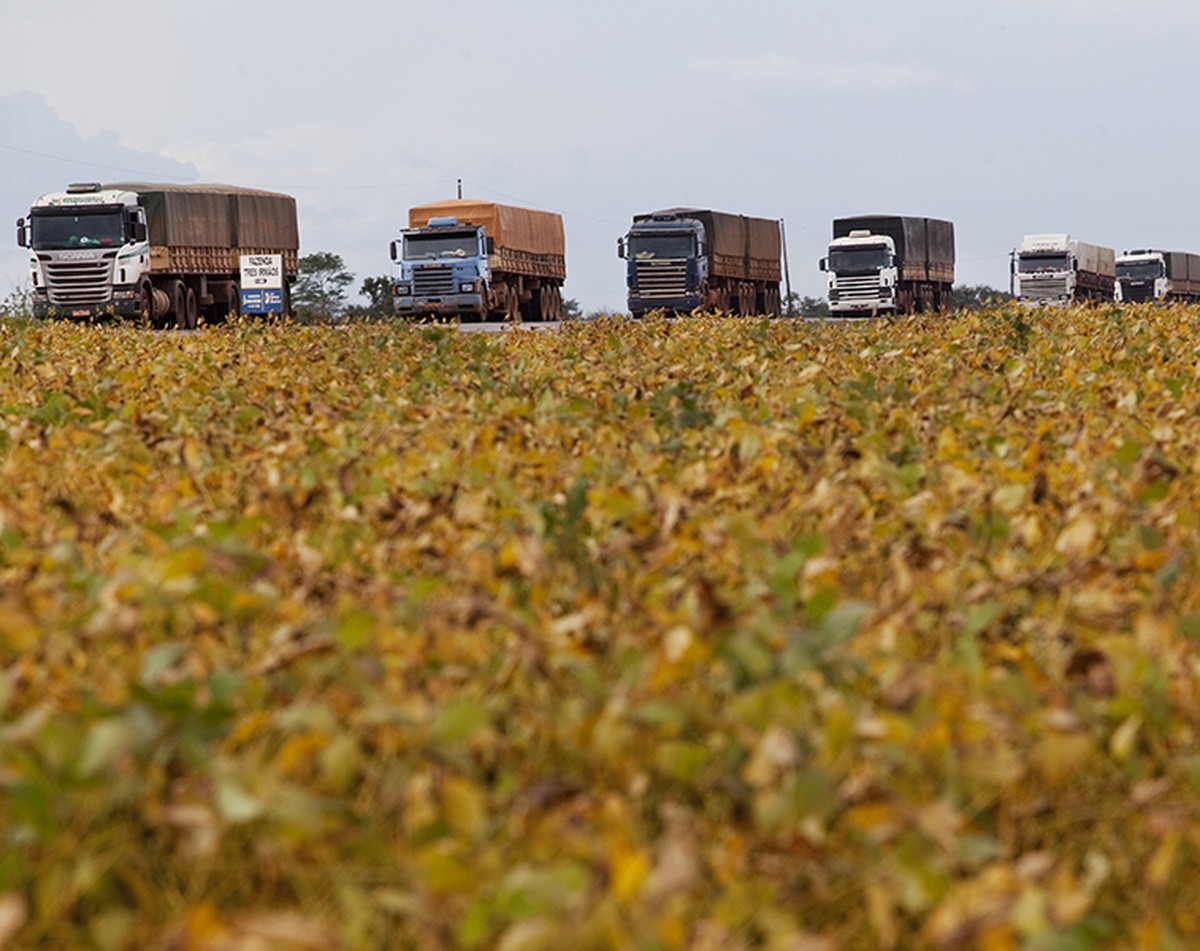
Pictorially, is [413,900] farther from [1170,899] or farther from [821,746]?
[1170,899]

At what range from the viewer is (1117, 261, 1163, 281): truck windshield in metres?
88.3

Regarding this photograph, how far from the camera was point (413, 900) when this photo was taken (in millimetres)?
2949

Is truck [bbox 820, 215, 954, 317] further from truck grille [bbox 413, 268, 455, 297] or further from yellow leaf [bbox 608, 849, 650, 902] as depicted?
yellow leaf [bbox 608, 849, 650, 902]

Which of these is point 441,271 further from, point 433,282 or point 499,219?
point 499,219

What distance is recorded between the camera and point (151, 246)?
155 feet

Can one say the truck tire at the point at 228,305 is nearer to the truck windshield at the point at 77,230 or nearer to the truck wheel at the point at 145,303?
the truck wheel at the point at 145,303

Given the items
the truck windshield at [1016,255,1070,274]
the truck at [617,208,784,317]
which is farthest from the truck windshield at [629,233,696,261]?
the truck windshield at [1016,255,1070,274]

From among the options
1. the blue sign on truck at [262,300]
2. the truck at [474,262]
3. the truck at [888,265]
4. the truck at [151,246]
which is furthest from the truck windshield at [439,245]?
the truck at [888,265]

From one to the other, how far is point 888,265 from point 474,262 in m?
15.9

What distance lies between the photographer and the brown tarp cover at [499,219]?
54.7 m

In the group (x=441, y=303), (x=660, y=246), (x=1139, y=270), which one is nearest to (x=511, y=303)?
(x=660, y=246)

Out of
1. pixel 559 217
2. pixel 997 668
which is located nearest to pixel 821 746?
pixel 997 668

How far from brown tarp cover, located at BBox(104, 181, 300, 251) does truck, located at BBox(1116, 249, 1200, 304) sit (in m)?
44.1

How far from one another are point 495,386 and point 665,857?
8267 millimetres
